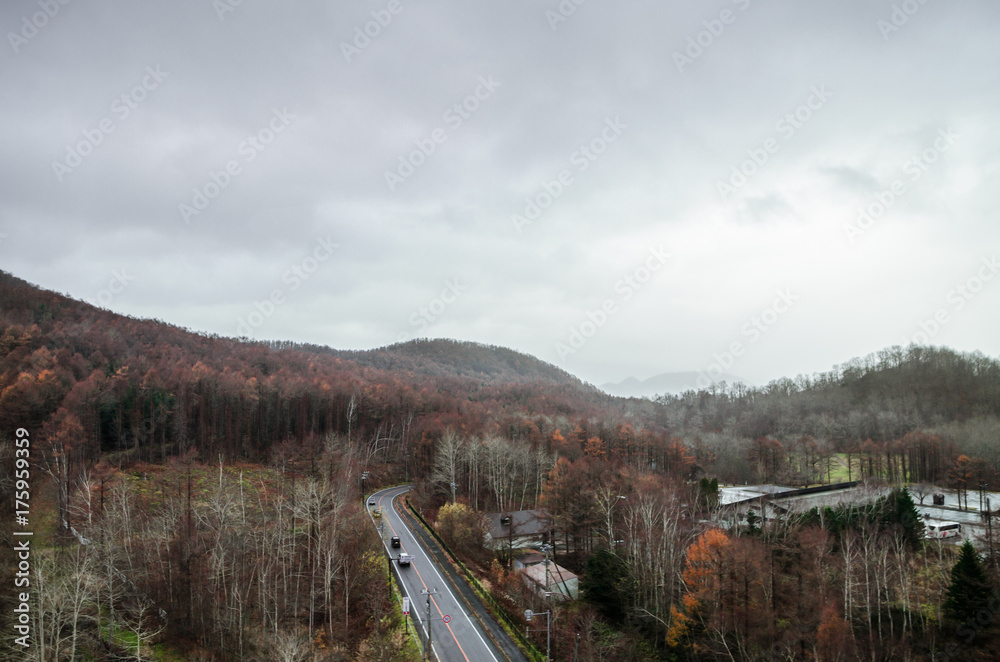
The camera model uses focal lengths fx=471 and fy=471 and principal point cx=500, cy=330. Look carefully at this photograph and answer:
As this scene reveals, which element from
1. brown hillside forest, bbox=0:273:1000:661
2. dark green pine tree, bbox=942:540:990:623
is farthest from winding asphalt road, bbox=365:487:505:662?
dark green pine tree, bbox=942:540:990:623

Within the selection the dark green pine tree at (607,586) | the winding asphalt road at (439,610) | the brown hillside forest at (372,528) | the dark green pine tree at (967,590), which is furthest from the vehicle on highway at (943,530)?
the winding asphalt road at (439,610)

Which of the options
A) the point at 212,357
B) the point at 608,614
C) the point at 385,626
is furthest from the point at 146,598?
the point at 212,357

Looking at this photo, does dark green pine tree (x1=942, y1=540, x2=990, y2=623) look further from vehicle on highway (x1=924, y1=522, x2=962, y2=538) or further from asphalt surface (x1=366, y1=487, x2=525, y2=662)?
asphalt surface (x1=366, y1=487, x2=525, y2=662)

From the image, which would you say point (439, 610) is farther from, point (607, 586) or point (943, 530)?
point (943, 530)

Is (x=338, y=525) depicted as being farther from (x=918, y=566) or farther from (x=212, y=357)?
(x=212, y=357)

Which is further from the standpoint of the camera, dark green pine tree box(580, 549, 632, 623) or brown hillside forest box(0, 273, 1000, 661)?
dark green pine tree box(580, 549, 632, 623)

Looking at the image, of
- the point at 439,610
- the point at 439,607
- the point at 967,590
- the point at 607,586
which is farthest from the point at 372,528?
the point at 967,590
